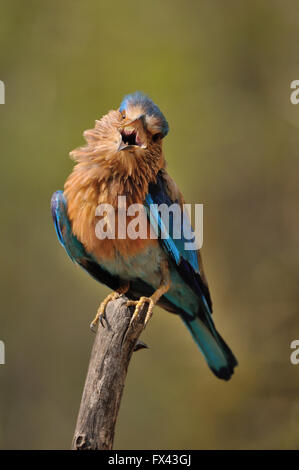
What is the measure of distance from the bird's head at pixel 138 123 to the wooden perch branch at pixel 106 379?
24.8 inches

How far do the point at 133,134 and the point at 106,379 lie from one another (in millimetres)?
941

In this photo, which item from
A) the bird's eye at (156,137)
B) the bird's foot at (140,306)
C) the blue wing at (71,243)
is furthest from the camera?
the blue wing at (71,243)

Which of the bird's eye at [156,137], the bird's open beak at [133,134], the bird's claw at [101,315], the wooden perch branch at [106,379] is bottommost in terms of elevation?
the wooden perch branch at [106,379]

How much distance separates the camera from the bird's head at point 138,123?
2377 millimetres

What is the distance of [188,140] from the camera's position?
455cm

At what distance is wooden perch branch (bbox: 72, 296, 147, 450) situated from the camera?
2127 mm

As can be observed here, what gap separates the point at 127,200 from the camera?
2.49 meters

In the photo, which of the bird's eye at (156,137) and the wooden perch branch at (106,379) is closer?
the wooden perch branch at (106,379)

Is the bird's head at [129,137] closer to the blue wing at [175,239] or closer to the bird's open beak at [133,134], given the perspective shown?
the bird's open beak at [133,134]

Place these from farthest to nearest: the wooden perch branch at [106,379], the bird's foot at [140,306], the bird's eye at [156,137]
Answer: the bird's eye at [156,137]
the bird's foot at [140,306]
the wooden perch branch at [106,379]

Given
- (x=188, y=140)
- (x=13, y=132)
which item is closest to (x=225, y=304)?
(x=188, y=140)

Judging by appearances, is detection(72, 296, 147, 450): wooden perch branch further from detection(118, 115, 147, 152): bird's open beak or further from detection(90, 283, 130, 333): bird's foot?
detection(118, 115, 147, 152): bird's open beak

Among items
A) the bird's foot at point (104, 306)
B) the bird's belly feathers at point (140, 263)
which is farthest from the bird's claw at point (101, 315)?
the bird's belly feathers at point (140, 263)

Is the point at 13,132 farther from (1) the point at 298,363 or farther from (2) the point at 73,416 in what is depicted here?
(1) the point at 298,363
